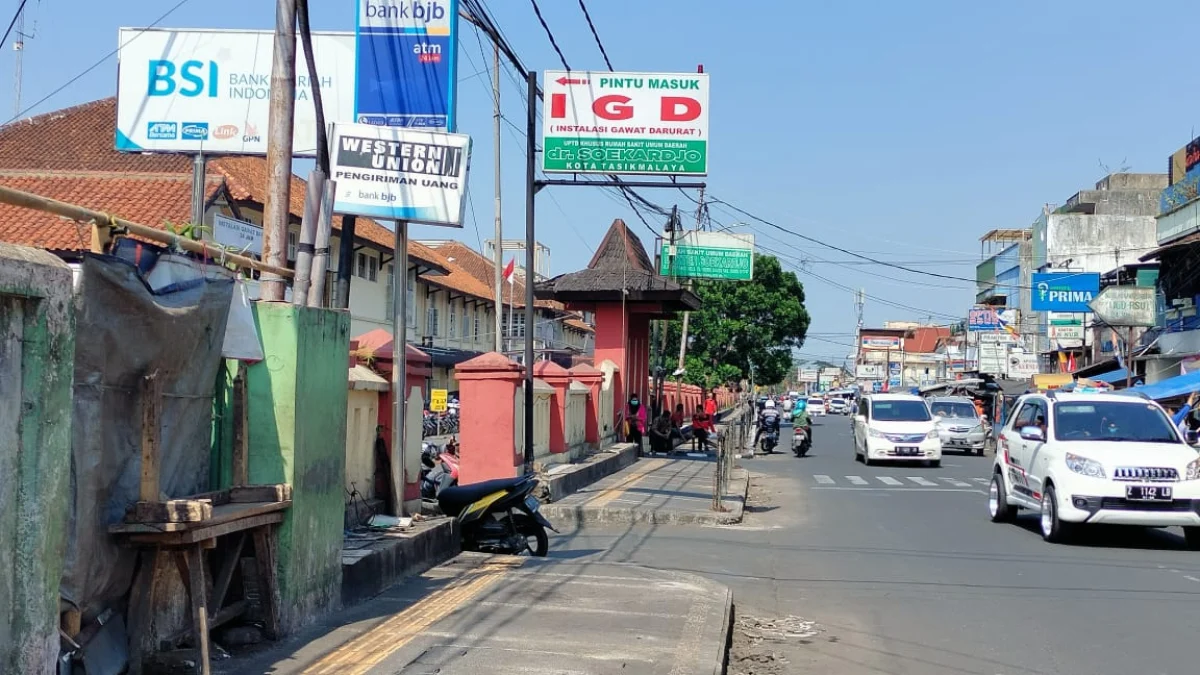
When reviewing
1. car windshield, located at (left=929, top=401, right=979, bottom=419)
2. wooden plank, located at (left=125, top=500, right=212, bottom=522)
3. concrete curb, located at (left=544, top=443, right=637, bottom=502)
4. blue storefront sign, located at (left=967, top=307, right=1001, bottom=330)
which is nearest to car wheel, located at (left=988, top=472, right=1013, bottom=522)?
concrete curb, located at (left=544, top=443, right=637, bottom=502)

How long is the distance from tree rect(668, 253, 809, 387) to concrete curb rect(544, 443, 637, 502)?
27.9 meters

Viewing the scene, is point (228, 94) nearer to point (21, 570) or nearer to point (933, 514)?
point (933, 514)

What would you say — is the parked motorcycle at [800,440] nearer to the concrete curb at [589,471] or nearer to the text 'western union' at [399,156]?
the concrete curb at [589,471]

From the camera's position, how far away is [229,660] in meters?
6.07

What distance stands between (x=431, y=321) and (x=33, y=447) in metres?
39.3

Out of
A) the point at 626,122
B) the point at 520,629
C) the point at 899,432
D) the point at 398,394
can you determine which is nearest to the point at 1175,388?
the point at 899,432

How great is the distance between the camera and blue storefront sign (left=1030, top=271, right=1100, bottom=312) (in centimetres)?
3953

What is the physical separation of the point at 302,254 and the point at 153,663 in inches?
126

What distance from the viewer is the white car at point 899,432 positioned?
27922 millimetres

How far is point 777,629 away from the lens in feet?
28.7

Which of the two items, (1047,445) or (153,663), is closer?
(153,663)

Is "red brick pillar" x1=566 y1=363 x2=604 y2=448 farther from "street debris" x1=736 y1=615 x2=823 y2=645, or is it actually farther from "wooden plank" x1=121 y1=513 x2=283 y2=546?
"wooden plank" x1=121 y1=513 x2=283 y2=546

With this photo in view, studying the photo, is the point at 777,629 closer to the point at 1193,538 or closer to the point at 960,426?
the point at 1193,538

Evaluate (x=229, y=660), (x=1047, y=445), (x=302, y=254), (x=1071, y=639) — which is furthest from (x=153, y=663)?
(x=1047, y=445)
